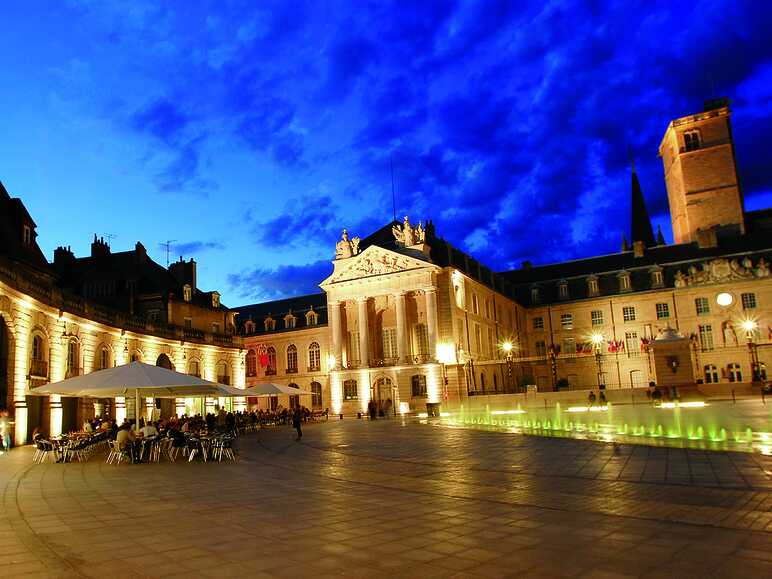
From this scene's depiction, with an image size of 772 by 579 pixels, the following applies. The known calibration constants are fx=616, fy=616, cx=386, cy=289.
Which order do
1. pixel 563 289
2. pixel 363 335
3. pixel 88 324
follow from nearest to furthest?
pixel 88 324 → pixel 363 335 → pixel 563 289

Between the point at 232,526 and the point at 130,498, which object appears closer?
the point at 232,526

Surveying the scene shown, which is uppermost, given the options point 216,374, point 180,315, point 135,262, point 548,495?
point 135,262

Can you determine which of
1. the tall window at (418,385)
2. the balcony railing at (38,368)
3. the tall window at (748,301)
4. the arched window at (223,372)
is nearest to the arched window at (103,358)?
the balcony railing at (38,368)

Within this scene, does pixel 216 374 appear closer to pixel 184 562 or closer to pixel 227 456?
pixel 227 456

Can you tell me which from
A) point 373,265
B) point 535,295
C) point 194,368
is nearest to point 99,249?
point 194,368

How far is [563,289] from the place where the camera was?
2749 inches

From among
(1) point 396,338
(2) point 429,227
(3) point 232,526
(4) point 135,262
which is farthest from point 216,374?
(3) point 232,526

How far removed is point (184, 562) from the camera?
6.87m

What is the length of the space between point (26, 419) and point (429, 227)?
40189 mm

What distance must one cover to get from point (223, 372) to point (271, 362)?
15.2m

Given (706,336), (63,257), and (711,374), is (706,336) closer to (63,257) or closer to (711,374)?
(711,374)

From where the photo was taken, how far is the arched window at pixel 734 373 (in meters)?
56.5

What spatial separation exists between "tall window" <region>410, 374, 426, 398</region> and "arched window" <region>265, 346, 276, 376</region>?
20.8 meters

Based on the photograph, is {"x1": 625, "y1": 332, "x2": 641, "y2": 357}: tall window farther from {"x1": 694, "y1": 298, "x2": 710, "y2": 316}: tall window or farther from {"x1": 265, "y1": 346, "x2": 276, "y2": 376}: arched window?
{"x1": 265, "y1": 346, "x2": 276, "y2": 376}: arched window
